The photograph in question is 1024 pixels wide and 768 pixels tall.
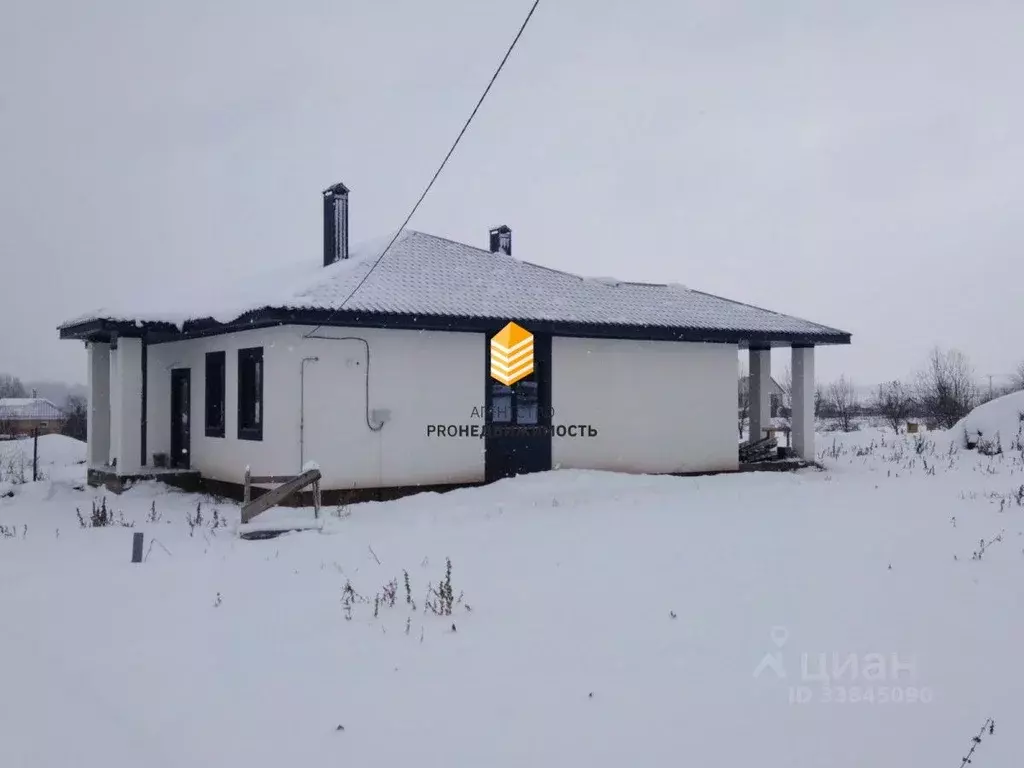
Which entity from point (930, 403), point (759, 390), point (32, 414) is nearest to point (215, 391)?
point (759, 390)

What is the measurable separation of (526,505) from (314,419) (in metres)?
3.40

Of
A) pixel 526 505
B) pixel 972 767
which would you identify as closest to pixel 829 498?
pixel 526 505

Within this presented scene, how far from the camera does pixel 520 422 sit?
13742 millimetres

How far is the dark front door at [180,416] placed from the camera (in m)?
15.1

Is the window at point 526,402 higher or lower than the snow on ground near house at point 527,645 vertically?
higher

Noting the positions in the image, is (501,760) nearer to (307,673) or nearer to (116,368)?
(307,673)

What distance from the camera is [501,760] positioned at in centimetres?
392

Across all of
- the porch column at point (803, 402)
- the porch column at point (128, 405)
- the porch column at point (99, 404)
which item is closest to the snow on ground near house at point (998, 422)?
the porch column at point (803, 402)

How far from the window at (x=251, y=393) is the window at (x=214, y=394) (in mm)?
957

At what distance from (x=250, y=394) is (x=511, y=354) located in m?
4.34

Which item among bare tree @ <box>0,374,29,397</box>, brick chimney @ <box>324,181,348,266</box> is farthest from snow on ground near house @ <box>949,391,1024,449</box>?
bare tree @ <box>0,374,29,397</box>

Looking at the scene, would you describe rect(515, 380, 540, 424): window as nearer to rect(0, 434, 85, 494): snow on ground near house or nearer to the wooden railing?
the wooden railing

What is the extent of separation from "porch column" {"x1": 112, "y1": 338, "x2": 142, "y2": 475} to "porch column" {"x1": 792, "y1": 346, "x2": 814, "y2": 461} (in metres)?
13.0

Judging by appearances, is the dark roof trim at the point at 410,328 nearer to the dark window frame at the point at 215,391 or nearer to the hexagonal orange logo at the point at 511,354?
the hexagonal orange logo at the point at 511,354
